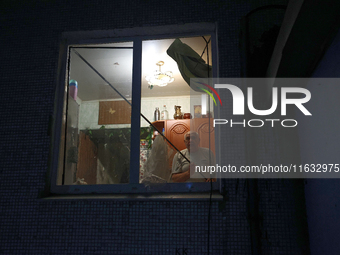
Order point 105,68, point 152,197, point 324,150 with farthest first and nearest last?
point 105,68 < point 152,197 < point 324,150

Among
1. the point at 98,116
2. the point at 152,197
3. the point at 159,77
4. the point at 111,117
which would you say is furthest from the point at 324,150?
the point at 159,77

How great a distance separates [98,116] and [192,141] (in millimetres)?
807

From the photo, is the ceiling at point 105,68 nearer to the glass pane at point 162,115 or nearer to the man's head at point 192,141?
the glass pane at point 162,115

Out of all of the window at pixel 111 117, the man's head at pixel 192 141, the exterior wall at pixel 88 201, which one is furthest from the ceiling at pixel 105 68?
the man's head at pixel 192 141

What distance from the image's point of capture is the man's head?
2.13m

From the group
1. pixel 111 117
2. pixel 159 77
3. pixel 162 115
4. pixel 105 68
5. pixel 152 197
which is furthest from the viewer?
pixel 159 77

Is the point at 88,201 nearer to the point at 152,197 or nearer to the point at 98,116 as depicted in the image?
the point at 152,197

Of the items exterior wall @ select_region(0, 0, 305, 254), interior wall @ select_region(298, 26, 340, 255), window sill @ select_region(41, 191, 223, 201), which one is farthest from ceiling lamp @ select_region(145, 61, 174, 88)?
interior wall @ select_region(298, 26, 340, 255)

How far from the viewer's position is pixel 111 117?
196 cm

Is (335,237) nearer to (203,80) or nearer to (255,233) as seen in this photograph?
(255,233)

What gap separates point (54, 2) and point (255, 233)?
2.26 m

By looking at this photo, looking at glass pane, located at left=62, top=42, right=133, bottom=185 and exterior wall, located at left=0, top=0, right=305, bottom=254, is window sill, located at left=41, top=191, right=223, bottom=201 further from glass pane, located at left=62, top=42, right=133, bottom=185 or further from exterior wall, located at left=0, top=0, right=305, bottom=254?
glass pane, located at left=62, top=42, right=133, bottom=185

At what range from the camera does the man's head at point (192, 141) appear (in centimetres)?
213

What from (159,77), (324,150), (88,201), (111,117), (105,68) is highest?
(159,77)
